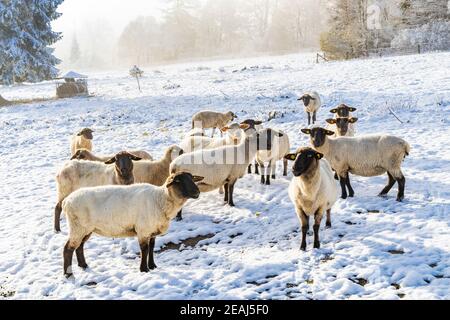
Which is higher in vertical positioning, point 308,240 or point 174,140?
point 174,140

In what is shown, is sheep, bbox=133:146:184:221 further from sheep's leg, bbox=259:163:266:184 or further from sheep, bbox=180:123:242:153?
sheep's leg, bbox=259:163:266:184

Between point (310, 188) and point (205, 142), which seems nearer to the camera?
point (310, 188)

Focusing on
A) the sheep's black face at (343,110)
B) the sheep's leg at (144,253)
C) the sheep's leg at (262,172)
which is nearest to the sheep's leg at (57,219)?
the sheep's leg at (144,253)

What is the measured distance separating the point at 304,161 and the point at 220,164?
3074 millimetres

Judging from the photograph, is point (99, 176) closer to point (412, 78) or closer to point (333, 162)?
point (333, 162)

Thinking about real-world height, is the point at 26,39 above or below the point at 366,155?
above

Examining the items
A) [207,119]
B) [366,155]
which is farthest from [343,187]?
[207,119]

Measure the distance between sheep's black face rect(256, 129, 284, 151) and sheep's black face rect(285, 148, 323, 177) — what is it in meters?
3.61

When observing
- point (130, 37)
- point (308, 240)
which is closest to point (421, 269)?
point (308, 240)

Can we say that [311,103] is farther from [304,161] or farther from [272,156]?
[304,161]

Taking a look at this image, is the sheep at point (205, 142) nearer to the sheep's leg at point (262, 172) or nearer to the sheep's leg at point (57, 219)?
the sheep's leg at point (262, 172)

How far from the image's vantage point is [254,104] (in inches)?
907

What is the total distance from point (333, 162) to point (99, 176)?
576 cm

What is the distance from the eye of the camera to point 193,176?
7223mm
